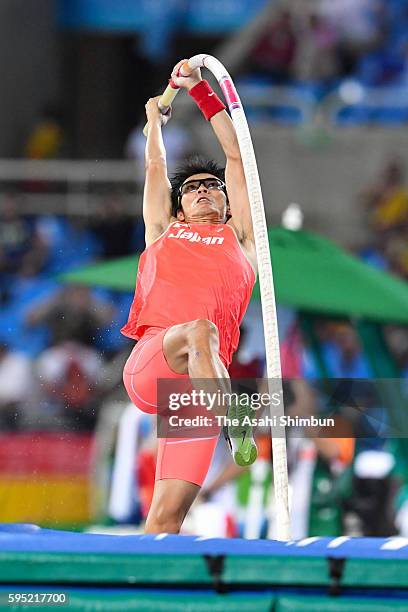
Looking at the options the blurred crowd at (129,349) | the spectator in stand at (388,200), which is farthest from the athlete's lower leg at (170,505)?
the spectator in stand at (388,200)

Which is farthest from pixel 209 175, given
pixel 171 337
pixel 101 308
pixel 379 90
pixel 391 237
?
pixel 379 90

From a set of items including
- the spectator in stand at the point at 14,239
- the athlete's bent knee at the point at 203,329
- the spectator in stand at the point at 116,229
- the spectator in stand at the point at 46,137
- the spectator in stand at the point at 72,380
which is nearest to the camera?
the athlete's bent knee at the point at 203,329

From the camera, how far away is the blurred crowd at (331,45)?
13734 millimetres

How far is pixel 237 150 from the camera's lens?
5.49 meters

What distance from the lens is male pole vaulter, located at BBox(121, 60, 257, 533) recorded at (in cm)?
495

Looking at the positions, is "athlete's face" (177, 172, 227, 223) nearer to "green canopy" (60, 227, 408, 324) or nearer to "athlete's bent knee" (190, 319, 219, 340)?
"athlete's bent knee" (190, 319, 219, 340)

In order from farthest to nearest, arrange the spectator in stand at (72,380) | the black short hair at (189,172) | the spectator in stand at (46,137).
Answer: the spectator in stand at (46,137) < the spectator in stand at (72,380) < the black short hair at (189,172)

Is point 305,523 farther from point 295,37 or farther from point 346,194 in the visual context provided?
point 295,37

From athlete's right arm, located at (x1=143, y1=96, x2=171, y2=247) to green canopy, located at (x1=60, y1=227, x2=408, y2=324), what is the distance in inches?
111

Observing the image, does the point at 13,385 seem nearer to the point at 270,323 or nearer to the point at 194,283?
the point at 194,283

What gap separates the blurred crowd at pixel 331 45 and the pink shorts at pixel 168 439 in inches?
354

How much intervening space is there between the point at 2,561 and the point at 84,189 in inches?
331

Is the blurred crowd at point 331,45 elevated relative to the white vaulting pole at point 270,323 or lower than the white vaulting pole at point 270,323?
elevated

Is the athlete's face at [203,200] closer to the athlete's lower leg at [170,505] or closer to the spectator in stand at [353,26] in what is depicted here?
the athlete's lower leg at [170,505]
